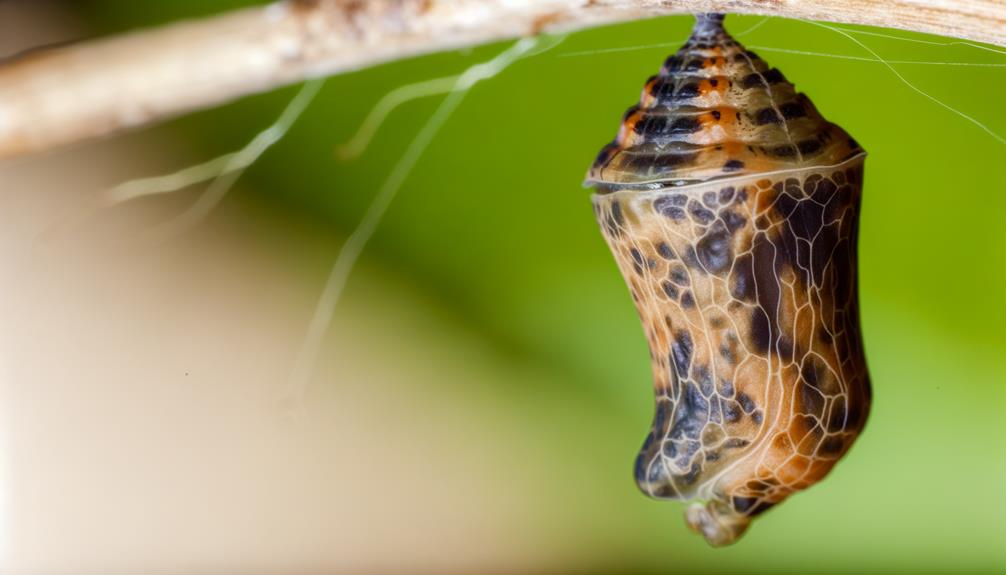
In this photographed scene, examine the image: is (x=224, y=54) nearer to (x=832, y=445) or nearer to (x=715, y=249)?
A: (x=715, y=249)

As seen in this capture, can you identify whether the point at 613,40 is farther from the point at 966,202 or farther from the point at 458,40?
the point at 458,40

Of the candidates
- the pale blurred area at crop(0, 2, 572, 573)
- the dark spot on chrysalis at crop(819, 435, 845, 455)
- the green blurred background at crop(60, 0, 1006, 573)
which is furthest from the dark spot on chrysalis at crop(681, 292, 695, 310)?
the pale blurred area at crop(0, 2, 572, 573)

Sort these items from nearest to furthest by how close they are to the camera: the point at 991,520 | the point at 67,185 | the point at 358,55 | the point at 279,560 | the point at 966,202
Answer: the point at 358,55, the point at 966,202, the point at 991,520, the point at 67,185, the point at 279,560

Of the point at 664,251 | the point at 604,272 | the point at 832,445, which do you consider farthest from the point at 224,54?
the point at 604,272

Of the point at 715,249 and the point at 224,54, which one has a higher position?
the point at 224,54

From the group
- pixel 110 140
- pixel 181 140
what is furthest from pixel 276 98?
pixel 110 140

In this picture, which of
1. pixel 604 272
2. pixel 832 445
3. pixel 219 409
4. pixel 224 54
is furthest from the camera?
pixel 219 409

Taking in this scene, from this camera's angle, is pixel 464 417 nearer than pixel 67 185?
No
